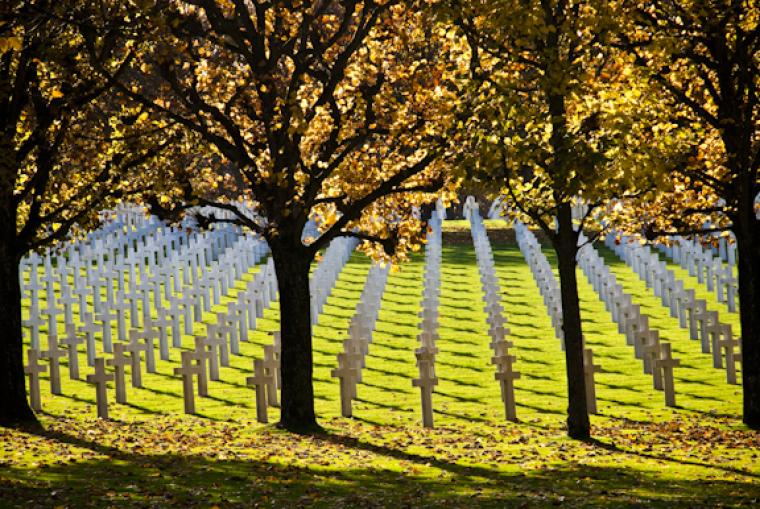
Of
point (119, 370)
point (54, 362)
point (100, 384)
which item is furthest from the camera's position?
point (54, 362)

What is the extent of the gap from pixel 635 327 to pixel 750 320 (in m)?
6.27

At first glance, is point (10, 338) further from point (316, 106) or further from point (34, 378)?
point (316, 106)

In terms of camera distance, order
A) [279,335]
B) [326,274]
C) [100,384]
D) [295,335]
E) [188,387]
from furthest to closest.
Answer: [326,274] < [279,335] < [188,387] < [100,384] < [295,335]

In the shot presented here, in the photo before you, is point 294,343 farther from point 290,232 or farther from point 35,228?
point 35,228

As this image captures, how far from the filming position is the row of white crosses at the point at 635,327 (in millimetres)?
16500

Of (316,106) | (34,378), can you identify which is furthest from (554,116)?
(34,378)

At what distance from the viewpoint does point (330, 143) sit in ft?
49.7

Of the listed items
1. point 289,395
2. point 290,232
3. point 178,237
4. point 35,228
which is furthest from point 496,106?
point 178,237

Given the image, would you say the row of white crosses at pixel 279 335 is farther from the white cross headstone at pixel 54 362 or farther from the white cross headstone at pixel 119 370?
the white cross headstone at pixel 54 362

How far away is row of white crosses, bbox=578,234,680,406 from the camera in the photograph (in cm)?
1650

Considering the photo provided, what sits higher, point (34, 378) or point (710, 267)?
point (710, 267)

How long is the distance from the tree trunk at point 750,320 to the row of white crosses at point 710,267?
6454mm

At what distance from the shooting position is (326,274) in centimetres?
2875

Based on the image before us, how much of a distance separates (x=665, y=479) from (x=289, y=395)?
219 inches
